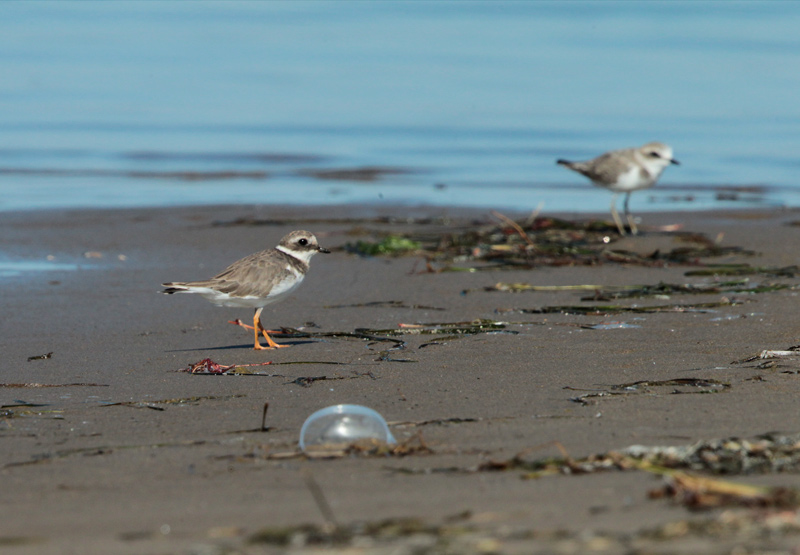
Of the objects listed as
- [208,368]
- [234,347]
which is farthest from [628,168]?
[208,368]

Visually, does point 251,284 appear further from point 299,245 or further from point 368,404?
point 368,404

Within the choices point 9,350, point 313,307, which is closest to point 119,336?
point 9,350

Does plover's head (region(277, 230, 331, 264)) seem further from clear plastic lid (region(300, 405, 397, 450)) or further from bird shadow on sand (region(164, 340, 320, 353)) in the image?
clear plastic lid (region(300, 405, 397, 450))

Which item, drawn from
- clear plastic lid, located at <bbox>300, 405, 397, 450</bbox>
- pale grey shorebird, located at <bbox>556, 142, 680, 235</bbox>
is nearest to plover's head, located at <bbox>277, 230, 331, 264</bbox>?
clear plastic lid, located at <bbox>300, 405, 397, 450</bbox>

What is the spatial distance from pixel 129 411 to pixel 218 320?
2.53 metres

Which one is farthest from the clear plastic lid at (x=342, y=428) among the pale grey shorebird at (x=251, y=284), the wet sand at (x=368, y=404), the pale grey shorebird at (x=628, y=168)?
the pale grey shorebird at (x=628, y=168)

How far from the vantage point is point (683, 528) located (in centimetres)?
253

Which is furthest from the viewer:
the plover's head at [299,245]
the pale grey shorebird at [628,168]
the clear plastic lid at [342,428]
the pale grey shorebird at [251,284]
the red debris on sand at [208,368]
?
the pale grey shorebird at [628,168]

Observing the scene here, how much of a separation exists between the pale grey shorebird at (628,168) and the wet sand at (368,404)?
2943mm

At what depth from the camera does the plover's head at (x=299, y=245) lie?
697cm

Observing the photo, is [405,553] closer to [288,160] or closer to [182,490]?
[182,490]

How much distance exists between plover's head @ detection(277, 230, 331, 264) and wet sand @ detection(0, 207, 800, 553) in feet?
1.30

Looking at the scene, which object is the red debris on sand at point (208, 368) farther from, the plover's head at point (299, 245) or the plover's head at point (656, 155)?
the plover's head at point (656, 155)

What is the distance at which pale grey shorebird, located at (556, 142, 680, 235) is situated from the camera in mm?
11586
